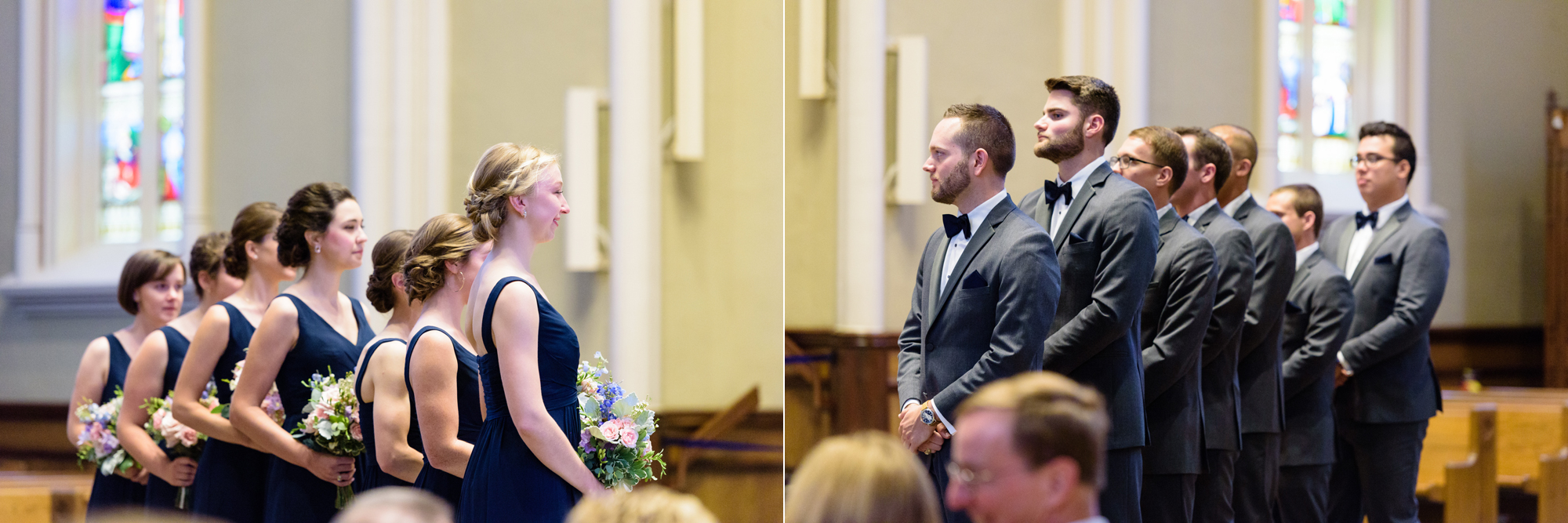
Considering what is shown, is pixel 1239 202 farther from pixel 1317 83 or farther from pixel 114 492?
pixel 114 492

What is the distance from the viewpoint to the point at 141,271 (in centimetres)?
446

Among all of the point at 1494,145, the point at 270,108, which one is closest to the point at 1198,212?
the point at 1494,145

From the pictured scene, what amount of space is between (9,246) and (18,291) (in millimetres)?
279

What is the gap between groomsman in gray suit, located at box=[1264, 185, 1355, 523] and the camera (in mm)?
4156

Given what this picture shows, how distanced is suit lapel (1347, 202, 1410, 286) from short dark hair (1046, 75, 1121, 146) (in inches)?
67.9

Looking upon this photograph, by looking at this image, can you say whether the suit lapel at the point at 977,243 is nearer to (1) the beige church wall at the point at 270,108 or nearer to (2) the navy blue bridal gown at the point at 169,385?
(2) the navy blue bridal gown at the point at 169,385

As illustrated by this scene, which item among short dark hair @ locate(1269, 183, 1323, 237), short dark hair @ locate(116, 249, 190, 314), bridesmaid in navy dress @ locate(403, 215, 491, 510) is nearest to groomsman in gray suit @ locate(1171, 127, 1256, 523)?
short dark hair @ locate(1269, 183, 1323, 237)

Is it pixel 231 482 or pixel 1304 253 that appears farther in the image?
pixel 1304 253

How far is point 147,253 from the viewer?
454 centimetres

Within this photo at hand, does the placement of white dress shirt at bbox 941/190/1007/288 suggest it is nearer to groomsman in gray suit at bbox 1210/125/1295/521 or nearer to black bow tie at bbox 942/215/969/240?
black bow tie at bbox 942/215/969/240

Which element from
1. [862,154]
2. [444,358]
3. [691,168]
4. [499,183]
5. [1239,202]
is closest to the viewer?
[499,183]

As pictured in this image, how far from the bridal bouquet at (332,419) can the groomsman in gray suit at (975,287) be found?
1.38 metres

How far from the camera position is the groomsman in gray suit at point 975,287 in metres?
2.80

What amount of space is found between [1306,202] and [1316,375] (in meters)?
0.70
